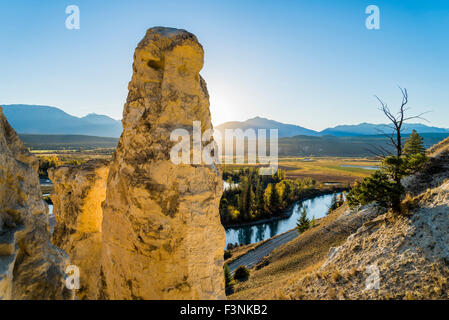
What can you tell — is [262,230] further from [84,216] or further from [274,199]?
[84,216]

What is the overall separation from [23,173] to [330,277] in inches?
471

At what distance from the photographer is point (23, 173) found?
4.83 metres

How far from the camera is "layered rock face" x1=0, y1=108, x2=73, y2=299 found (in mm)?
3711

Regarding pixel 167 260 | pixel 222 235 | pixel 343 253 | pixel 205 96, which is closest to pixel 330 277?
pixel 343 253

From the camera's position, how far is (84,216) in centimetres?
811

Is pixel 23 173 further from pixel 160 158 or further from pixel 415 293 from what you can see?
pixel 415 293

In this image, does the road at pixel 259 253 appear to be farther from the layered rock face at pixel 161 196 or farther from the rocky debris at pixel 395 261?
the layered rock face at pixel 161 196

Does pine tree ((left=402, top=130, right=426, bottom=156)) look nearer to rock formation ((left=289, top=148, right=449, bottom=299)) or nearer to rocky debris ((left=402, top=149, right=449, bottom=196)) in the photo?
rocky debris ((left=402, top=149, right=449, bottom=196))

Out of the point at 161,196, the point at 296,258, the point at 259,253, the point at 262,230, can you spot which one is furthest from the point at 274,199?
the point at 161,196

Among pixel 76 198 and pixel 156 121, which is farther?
pixel 76 198

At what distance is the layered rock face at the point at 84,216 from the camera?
7.97m

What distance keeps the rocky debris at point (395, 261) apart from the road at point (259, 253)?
698 inches

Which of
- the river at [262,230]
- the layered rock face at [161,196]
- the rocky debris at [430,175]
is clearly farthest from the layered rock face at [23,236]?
the river at [262,230]

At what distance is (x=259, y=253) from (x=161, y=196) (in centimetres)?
2973
